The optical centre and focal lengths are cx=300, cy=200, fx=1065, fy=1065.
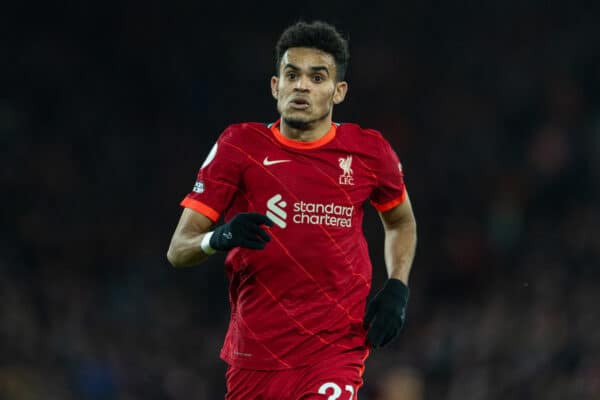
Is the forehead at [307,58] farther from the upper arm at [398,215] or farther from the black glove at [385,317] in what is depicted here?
the black glove at [385,317]

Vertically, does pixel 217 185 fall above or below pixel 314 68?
below

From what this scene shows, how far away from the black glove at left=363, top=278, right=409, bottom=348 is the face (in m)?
0.82

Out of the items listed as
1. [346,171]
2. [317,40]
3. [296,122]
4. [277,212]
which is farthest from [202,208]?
[317,40]

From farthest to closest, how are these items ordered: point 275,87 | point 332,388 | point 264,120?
point 264,120 < point 275,87 < point 332,388

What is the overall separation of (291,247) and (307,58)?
0.83m

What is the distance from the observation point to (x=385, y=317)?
4.58m

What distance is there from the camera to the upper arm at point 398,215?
16.4 ft

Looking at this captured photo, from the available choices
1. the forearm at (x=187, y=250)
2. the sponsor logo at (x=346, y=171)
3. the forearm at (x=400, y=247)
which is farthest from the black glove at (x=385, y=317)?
the forearm at (x=187, y=250)

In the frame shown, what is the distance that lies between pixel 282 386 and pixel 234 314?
1.45 feet

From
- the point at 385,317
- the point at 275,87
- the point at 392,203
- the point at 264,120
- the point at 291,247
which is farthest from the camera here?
the point at 264,120

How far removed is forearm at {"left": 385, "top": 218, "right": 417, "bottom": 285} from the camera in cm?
498

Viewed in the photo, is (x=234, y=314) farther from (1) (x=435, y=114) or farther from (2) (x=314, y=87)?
(1) (x=435, y=114)

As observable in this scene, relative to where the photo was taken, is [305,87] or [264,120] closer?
[305,87]

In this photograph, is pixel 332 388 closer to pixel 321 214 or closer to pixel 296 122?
pixel 321 214
